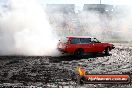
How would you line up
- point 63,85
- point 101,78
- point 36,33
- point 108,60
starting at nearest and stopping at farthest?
point 101,78, point 63,85, point 108,60, point 36,33

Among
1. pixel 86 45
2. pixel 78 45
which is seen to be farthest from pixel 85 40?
pixel 78 45

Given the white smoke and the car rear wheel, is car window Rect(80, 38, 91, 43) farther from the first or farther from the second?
the white smoke

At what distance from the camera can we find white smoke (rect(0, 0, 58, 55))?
66.5 feet

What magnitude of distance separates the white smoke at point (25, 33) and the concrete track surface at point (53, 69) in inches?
55.4

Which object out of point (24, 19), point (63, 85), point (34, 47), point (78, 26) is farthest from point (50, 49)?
point (78, 26)

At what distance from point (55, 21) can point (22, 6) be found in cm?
1315

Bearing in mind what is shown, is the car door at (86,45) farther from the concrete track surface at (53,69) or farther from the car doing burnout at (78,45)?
the concrete track surface at (53,69)

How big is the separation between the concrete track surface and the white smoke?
55.4 inches

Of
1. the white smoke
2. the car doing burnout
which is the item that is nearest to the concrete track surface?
the car doing burnout

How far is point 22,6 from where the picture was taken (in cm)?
2197

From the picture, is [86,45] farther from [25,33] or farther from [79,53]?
[25,33]

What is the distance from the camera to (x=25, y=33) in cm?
2111

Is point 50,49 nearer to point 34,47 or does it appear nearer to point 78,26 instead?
point 34,47

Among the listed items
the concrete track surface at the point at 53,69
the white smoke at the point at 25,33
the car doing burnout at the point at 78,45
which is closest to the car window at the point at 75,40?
the car doing burnout at the point at 78,45
